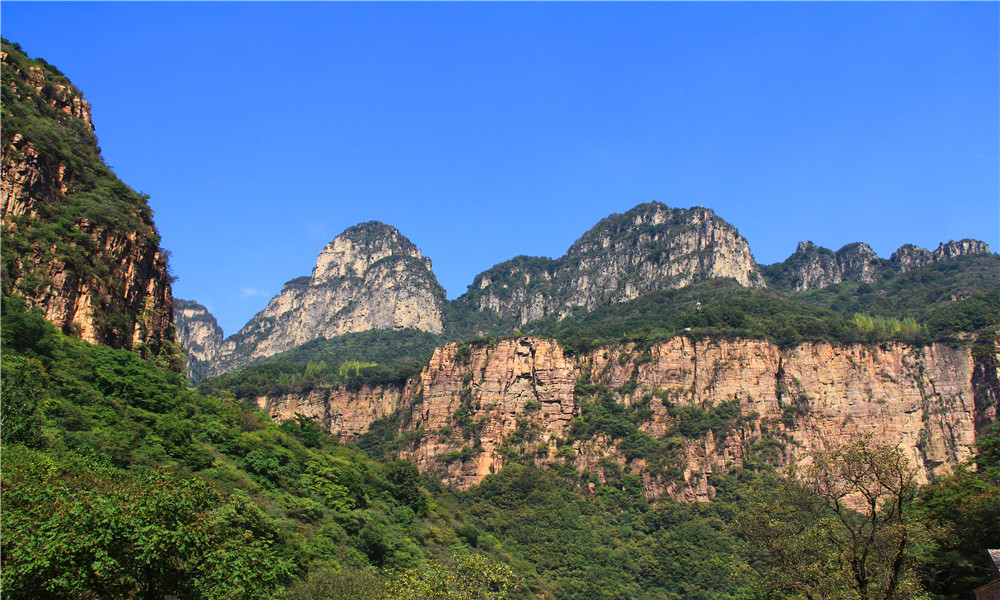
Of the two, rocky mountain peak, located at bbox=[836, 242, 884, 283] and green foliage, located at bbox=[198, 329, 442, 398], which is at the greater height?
rocky mountain peak, located at bbox=[836, 242, 884, 283]

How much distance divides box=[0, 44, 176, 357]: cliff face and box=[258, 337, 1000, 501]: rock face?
56.4 m

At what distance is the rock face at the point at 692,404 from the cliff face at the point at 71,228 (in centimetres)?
5635

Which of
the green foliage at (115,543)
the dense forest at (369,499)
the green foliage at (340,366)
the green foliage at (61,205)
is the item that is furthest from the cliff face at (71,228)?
the green foliage at (340,366)

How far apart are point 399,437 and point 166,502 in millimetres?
98353

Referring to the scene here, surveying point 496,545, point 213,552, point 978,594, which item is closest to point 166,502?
point 213,552

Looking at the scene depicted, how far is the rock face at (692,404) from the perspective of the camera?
99.8 metres

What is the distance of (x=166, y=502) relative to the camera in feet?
66.6

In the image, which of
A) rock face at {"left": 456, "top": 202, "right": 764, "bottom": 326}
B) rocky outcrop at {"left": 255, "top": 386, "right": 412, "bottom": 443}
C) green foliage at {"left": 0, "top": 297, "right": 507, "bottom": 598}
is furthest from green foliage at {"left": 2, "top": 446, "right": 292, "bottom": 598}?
rock face at {"left": 456, "top": 202, "right": 764, "bottom": 326}

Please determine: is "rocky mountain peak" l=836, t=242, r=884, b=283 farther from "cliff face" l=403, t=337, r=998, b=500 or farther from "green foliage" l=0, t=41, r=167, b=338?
"green foliage" l=0, t=41, r=167, b=338

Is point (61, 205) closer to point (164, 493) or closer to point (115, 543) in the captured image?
point (164, 493)

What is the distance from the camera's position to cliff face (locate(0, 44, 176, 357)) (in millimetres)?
45312

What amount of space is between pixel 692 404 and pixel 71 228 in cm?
8268

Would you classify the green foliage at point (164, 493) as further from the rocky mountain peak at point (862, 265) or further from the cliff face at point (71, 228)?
the rocky mountain peak at point (862, 265)

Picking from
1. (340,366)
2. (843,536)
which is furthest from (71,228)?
(340,366)
